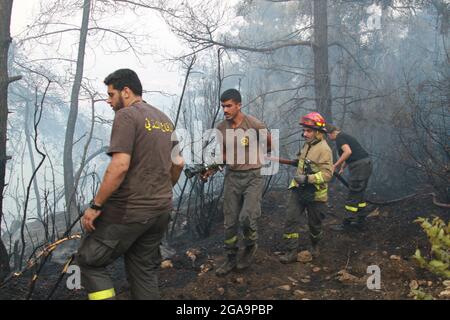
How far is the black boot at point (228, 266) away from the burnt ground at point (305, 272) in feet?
0.21

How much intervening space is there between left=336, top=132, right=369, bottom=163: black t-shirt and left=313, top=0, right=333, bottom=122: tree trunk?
350cm

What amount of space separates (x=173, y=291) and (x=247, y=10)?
9.46 metres

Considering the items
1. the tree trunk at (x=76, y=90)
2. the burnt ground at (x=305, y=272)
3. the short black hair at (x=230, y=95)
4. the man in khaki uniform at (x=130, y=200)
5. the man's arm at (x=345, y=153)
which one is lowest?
the burnt ground at (x=305, y=272)

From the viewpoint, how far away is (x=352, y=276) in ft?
14.2

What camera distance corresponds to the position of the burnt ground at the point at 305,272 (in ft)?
13.1

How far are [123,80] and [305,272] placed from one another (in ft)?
9.79

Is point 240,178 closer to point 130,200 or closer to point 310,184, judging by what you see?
point 310,184

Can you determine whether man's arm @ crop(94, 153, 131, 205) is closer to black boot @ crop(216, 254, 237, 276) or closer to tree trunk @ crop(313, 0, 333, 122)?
black boot @ crop(216, 254, 237, 276)

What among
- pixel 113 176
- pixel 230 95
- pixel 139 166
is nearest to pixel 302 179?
pixel 230 95

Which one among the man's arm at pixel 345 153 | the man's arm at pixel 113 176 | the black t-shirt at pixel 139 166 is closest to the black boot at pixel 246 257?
the black t-shirt at pixel 139 166

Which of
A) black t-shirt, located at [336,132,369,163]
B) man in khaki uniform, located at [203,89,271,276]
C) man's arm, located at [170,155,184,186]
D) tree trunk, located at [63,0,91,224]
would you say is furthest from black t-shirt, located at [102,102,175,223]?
tree trunk, located at [63,0,91,224]

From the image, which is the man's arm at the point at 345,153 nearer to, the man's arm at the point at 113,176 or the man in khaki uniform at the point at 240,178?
the man in khaki uniform at the point at 240,178
